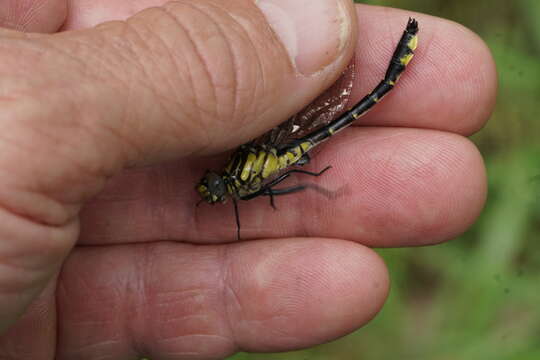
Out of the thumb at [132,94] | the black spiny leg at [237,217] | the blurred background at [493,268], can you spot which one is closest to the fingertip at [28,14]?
the thumb at [132,94]

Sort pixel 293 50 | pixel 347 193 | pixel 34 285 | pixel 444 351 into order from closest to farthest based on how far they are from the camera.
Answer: pixel 34 285 < pixel 293 50 < pixel 347 193 < pixel 444 351

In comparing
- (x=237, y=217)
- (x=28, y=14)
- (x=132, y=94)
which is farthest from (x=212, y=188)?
(x=28, y=14)

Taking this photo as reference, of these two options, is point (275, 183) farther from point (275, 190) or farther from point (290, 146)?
point (290, 146)

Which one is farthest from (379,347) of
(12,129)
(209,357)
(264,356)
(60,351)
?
(12,129)

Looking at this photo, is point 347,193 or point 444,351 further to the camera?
point 444,351

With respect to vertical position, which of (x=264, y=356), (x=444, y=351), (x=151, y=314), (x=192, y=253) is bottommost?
(x=264, y=356)

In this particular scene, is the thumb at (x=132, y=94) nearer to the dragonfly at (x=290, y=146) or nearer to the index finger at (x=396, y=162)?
the dragonfly at (x=290, y=146)

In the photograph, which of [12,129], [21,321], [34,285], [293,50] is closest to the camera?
[12,129]

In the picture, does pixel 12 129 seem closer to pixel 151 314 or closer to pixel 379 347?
pixel 151 314
